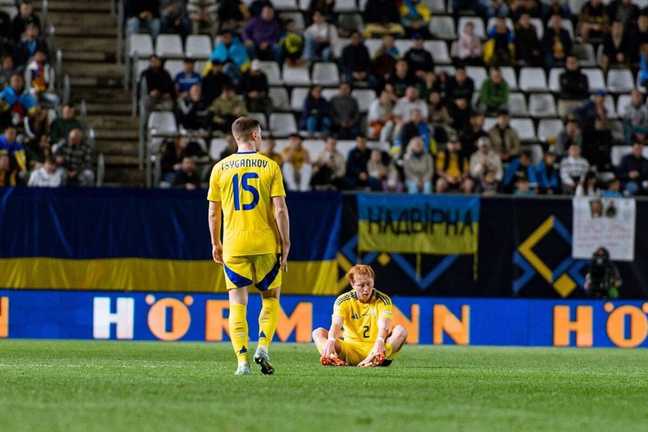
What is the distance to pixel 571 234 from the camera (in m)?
23.0

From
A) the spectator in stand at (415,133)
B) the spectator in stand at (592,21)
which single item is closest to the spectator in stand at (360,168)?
the spectator in stand at (415,133)

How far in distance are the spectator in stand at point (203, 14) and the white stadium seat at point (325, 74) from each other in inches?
82.2

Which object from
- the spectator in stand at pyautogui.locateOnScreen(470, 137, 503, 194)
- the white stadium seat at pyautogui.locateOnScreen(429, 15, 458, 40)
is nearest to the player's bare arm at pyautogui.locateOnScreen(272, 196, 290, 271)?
the spectator in stand at pyautogui.locateOnScreen(470, 137, 503, 194)

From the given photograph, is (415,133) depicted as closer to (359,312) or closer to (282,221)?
(359,312)

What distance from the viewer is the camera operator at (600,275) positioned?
2286 cm

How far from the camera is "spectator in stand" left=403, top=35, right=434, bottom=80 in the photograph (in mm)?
26969

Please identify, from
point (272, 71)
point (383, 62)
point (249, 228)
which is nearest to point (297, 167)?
point (272, 71)

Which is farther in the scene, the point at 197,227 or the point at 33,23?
the point at 33,23

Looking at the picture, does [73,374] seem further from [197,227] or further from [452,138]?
[452,138]

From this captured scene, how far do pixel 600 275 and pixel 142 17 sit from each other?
380 inches

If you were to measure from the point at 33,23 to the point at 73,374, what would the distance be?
14844 millimetres

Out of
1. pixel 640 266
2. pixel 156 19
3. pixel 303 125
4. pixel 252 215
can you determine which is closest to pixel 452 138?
pixel 303 125

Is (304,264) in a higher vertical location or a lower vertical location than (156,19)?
lower

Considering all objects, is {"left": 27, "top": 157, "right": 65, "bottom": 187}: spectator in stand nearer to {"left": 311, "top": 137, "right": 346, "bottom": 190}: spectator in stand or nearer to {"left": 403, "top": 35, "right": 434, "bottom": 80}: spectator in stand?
{"left": 311, "top": 137, "right": 346, "bottom": 190}: spectator in stand
